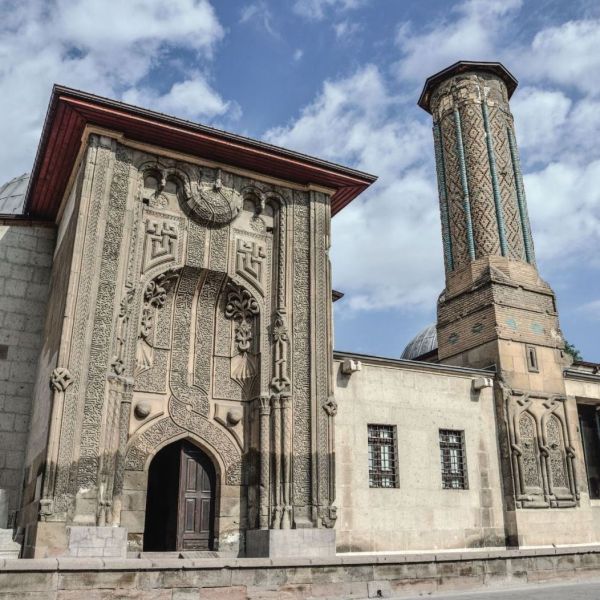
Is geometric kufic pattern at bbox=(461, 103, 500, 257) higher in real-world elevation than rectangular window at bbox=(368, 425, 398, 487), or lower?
higher

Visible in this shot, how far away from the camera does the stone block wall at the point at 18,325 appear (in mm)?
11125

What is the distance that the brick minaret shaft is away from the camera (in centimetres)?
1430

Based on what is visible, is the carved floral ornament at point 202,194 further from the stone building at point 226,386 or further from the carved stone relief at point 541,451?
the carved stone relief at point 541,451

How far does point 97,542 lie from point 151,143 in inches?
260

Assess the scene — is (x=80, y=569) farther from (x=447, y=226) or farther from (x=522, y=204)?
(x=522, y=204)

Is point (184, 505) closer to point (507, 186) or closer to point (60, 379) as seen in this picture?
point (60, 379)

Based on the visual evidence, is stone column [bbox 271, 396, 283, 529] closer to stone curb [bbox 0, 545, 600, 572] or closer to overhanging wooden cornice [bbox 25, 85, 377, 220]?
stone curb [bbox 0, 545, 600, 572]

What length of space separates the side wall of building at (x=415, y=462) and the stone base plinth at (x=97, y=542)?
13.2 feet

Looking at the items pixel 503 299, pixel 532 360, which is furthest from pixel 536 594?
pixel 503 299

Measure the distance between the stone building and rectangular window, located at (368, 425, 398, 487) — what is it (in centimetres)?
3

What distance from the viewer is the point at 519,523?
12688 mm

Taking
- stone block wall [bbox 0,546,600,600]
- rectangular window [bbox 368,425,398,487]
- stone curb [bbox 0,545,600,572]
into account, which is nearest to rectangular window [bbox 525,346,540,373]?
rectangular window [bbox 368,425,398,487]

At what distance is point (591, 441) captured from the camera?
1537 cm

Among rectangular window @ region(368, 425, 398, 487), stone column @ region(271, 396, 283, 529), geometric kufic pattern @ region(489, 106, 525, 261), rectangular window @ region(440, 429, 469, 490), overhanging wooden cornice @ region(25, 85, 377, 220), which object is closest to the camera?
stone column @ region(271, 396, 283, 529)
